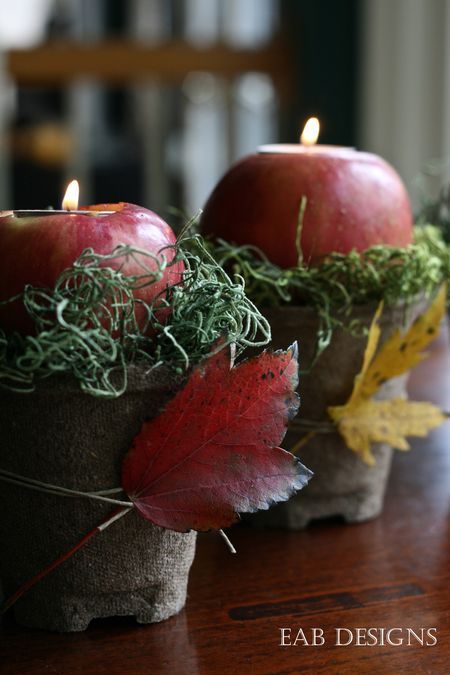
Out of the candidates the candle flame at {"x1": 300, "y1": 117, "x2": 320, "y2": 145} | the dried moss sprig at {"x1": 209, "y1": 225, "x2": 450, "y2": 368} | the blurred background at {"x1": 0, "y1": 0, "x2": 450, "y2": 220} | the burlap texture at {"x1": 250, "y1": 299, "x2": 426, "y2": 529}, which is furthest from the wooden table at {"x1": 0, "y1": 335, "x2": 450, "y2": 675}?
the blurred background at {"x1": 0, "y1": 0, "x2": 450, "y2": 220}

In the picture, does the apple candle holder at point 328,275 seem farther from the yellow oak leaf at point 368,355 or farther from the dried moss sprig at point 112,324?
the dried moss sprig at point 112,324

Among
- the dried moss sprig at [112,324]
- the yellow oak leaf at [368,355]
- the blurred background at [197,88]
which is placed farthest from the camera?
the blurred background at [197,88]

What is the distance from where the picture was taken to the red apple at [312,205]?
593 millimetres

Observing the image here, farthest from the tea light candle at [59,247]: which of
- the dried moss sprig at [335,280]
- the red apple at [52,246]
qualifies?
the dried moss sprig at [335,280]

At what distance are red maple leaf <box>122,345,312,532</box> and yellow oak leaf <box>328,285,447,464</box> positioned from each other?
5.4 inches

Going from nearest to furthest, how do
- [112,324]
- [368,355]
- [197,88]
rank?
[112,324] → [368,355] → [197,88]

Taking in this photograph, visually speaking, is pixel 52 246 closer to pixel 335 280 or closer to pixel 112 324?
pixel 112 324

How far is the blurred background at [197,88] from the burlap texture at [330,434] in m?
1.19

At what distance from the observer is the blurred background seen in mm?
1935

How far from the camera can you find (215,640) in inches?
17.7

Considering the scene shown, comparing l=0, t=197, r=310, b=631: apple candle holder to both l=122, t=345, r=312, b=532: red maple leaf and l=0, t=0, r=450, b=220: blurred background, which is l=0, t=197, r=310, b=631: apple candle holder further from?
l=0, t=0, r=450, b=220: blurred background

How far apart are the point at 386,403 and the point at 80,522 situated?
23 centimetres

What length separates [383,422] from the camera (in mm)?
597

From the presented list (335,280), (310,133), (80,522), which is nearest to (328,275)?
(335,280)
